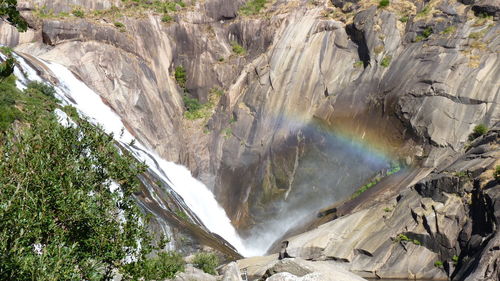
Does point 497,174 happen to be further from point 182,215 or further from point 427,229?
point 182,215

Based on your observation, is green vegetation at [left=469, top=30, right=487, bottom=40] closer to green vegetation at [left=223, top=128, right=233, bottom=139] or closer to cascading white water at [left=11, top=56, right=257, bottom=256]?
green vegetation at [left=223, top=128, right=233, bottom=139]

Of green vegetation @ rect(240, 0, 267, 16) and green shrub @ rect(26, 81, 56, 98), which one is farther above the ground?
green vegetation @ rect(240, 0, 267, 16)

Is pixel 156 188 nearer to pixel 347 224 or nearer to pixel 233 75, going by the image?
pixel 347 224

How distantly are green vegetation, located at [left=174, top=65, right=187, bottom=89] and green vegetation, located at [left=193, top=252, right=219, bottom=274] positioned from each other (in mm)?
28835

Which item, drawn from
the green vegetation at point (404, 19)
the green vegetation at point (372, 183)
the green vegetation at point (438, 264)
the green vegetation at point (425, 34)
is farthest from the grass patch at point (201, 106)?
the green vegetation at point (438, 264)

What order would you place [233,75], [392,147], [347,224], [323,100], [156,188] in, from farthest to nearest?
[233,75] < [323,100] < [392,147] < [156,188] < [347,224]

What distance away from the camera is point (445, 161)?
31641mm

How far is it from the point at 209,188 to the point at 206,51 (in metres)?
17.0

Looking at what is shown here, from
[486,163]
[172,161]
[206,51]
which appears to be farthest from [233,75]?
[486,163]

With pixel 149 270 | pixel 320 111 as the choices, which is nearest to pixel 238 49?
pixel 320 111

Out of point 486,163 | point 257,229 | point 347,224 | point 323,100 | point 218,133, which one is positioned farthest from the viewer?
point 218,133

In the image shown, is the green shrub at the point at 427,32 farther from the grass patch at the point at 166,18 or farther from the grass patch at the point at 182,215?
the grass patch at the point at 166,18

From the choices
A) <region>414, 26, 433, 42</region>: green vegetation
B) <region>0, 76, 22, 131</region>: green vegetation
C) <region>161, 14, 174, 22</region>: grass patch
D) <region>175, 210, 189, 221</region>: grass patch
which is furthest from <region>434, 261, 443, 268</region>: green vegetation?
<region>161, 14, 174, 22</region>: grass patch

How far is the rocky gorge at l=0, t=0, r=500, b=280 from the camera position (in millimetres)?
27578
